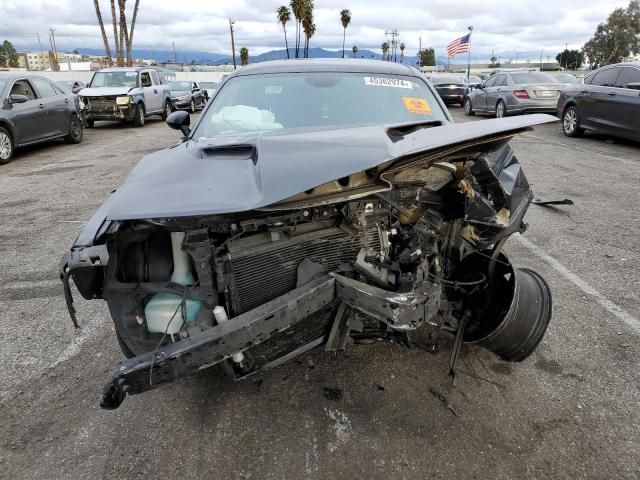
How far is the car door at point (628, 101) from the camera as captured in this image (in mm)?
9789

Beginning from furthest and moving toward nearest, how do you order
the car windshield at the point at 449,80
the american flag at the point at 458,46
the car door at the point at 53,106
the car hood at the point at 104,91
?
the american flag at the point at 458,46 < the car windshield at the point at 449,80 < the car hood at the point at 104,91 < the car door at the point at 53,106

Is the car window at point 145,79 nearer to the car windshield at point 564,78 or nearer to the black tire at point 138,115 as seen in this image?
the black tire at point 138,115

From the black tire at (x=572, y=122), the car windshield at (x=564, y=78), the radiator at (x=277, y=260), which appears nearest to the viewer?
the radiator at (x=277, y=260)

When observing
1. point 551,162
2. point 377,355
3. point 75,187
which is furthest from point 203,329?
point 551,162

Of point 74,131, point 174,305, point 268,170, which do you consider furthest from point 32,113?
point 268,170

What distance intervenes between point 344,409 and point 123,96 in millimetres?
15335

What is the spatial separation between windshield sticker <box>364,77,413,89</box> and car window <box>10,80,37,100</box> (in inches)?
371

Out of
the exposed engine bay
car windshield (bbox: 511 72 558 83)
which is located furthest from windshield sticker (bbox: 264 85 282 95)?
car windshield (bbox: 511 72 558 83)

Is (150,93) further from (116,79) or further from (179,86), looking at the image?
(179,86)

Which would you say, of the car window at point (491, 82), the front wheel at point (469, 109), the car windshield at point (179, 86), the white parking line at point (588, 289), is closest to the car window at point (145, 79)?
the car windshield at point (179, 86)

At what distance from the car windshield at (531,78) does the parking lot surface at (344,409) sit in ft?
39.0

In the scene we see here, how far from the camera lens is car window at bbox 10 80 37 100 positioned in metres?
10.4

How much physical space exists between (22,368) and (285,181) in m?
2.28

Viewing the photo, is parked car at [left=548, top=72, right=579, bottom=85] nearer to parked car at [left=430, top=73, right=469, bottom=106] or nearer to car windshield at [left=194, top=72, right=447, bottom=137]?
parked car at [left=430, top=73, right=469, bottom=106]
